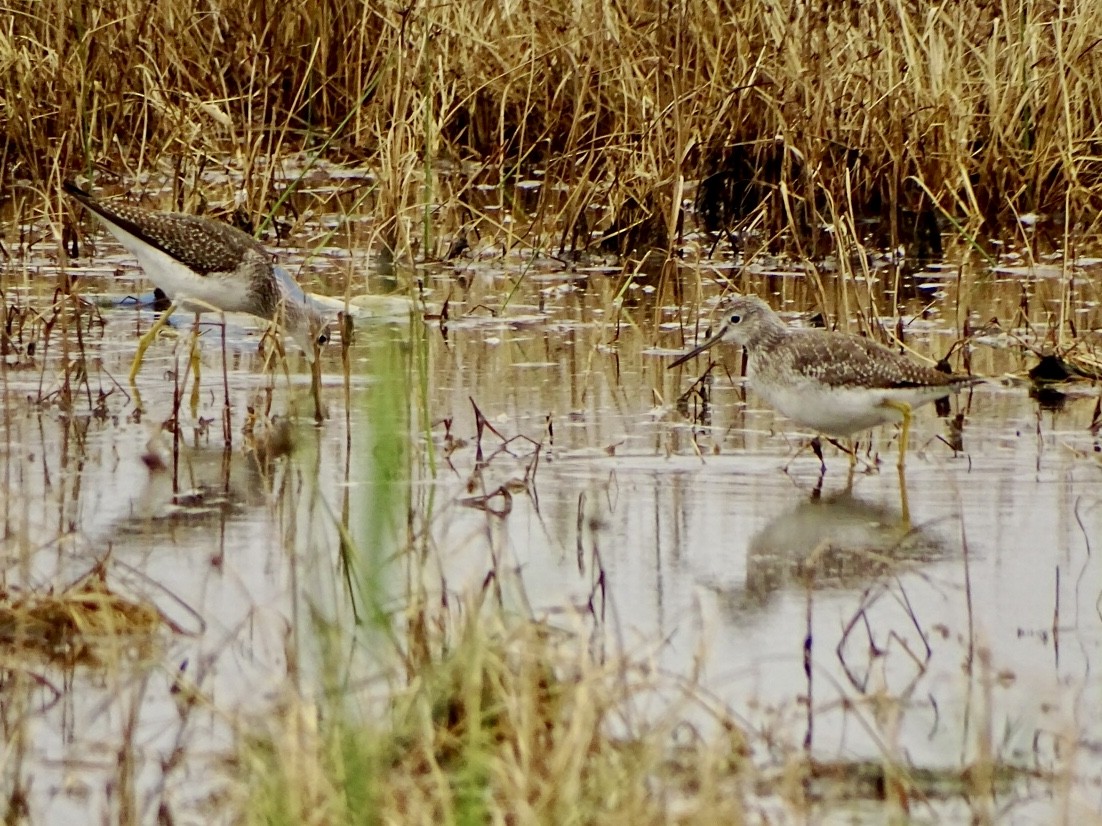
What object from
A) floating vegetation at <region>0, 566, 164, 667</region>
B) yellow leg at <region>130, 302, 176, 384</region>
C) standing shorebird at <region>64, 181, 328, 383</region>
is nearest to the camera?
floating vegetation at <region>0, 566, 164, 667</region>

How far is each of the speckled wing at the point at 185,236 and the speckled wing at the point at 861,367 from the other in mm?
2689

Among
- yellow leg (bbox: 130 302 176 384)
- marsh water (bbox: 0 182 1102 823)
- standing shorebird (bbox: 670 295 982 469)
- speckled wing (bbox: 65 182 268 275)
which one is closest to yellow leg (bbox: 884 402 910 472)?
standing shorebird (bbox: 670 295 982 469)

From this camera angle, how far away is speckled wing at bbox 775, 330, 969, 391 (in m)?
6.16

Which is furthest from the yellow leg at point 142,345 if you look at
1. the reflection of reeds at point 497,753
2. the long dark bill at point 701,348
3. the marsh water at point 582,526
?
the reflection of reeds at point 497,753

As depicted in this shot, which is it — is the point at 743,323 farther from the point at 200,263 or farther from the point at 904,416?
the point at 200,263

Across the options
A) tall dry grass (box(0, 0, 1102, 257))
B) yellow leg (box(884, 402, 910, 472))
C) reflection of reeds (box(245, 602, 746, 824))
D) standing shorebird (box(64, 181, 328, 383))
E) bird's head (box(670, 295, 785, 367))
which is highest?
tall dry grass (box(0, 0, 1102, 257))

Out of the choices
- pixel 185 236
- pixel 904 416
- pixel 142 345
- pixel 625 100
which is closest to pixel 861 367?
pixel 904 416

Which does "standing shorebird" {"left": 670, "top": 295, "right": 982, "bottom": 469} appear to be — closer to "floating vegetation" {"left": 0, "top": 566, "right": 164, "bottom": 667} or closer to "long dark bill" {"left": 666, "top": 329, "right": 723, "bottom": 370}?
"long dark bill" {"left": 666, "top": 329, "right": 723, "bottom": 370}

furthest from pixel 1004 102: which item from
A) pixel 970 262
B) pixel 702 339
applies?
pixel 702 339

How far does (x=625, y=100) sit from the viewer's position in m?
9.62

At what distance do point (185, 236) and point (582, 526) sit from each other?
3279 mm

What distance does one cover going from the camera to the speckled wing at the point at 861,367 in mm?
6156

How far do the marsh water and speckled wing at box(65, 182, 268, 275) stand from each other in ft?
1.21

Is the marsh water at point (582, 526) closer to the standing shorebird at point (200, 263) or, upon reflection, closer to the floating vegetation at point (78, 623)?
the floating vegetation at point (78, 623)
